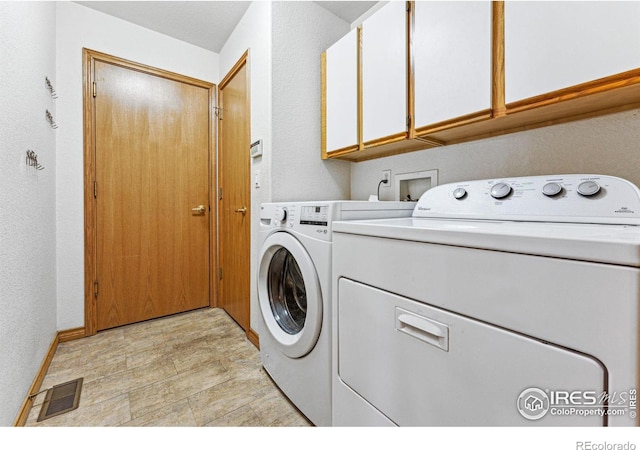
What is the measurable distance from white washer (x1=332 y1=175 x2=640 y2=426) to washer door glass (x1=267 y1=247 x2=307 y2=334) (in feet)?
1.42

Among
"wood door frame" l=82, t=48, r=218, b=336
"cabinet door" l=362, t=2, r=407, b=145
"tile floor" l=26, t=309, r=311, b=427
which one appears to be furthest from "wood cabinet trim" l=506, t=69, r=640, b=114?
"wood door frame" l=82, t=48, r=218, b=336

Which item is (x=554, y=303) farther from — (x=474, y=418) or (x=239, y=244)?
(x=239, y=244)

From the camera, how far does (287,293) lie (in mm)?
1498

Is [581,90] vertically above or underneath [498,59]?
underneath

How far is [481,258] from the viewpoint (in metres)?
0.58

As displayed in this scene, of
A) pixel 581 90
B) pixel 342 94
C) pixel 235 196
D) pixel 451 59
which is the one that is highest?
pixel 342 94

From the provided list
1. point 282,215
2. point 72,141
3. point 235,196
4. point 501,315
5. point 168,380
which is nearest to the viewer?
point 501,315

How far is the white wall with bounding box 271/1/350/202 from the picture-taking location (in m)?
1.66

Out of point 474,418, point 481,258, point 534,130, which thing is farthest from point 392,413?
point 534,130

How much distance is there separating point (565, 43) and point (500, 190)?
0.50 m

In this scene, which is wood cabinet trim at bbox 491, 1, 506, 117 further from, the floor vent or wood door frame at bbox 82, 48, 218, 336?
wood door frame at bbox 82, 48, 218, 336

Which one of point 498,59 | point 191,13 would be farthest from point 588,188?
point 191,13

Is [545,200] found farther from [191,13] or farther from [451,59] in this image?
[191,13]

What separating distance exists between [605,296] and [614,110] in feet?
3.15
